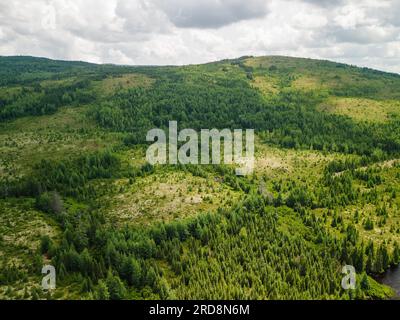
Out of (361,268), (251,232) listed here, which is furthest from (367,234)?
(251,232)

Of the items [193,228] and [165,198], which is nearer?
[193,228]

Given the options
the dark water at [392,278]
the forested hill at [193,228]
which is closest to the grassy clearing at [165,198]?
the forested hill at [193,228]

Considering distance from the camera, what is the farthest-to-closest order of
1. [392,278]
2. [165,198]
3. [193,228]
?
[165,198]
[193,228]
[392,278]

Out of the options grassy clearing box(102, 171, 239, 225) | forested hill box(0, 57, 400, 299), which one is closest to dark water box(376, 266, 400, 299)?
forested hill box(0, 57, 400, 299)

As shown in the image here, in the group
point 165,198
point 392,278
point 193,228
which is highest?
point 165,198

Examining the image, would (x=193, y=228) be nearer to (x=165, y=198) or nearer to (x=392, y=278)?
(x=165, y=198)

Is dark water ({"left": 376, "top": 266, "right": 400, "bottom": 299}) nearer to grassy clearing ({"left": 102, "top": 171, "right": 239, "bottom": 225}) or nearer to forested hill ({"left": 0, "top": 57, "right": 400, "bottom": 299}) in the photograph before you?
forested hill ({"left": 0, "top": 57, "right": 400, "bottom": 299})

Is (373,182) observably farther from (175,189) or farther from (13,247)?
(13,247)

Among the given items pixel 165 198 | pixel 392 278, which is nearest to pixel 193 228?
pixel 165 198
